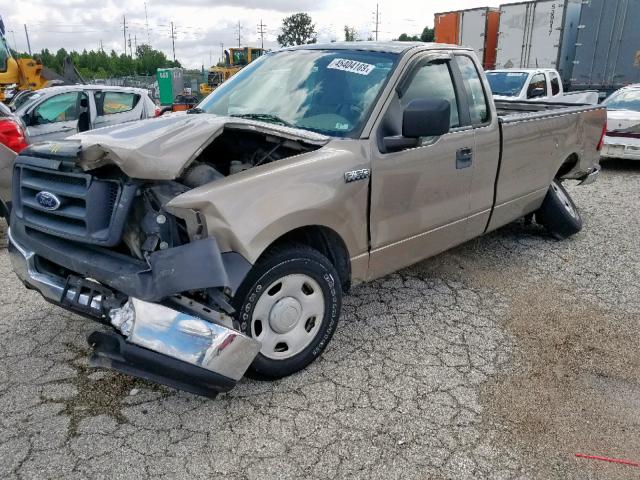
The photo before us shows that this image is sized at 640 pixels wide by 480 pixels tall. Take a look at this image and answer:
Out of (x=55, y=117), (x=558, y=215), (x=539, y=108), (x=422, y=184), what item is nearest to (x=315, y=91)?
(x=422, y=184)

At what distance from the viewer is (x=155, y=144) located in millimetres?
2814

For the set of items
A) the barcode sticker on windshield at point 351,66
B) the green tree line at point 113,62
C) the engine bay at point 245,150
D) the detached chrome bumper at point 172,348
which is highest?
the barcode sticker on windshield at point 351,66

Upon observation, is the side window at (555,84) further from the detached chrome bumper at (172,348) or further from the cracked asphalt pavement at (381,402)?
the detached chrome bumper at (172,348)

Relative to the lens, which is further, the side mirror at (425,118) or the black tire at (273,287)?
the side mirror at (425,118)

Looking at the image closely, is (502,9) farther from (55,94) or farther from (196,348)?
(196,348)

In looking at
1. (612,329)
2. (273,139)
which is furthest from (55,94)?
(612,329)

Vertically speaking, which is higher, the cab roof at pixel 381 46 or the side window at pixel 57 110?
the cab roof at pixel 381 46

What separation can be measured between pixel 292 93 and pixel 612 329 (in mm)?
2895

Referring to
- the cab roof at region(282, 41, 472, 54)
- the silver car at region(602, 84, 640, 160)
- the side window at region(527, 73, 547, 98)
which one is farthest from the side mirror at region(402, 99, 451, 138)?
the side window at region(527, 73, 547, 98)

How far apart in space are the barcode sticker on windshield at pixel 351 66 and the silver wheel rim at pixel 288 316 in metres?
1.55

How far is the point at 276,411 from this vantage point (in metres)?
2.99

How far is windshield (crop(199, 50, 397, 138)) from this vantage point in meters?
3.60

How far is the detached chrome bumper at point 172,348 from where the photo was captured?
99.6 inches

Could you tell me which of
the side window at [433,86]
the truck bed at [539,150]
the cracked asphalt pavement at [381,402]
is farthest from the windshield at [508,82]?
the side window at [433,86]
